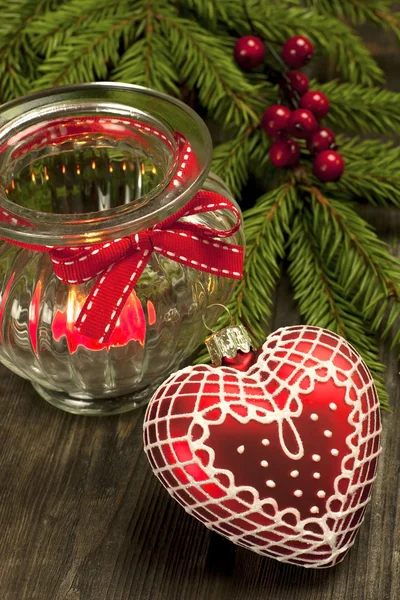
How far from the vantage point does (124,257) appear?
609mm

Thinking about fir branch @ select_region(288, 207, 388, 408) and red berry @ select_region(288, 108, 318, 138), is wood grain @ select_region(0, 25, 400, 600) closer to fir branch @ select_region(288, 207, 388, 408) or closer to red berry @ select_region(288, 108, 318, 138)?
fir branch @ select_region(288, 207, 388, 408)

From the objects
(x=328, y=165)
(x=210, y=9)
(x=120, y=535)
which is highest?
(x=210, y=9)

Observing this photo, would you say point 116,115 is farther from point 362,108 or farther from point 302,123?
point 362,108

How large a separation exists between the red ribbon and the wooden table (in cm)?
13

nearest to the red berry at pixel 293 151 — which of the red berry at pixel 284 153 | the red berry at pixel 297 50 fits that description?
the red berry at pixel 284 153

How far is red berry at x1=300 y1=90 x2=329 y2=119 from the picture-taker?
0.83 m

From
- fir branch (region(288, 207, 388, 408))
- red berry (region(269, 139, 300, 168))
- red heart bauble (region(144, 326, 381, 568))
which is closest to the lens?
red heart bauble (region(144, 326, 381, 568))

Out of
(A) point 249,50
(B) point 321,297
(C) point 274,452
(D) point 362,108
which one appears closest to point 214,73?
(A) point 249,50

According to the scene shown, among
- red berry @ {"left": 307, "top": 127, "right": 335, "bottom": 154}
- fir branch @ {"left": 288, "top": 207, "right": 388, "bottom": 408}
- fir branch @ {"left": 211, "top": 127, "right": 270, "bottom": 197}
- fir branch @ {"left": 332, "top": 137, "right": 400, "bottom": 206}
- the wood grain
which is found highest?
red berry @ {"left": 307, "top": 127, "right": 335, "bottom": 154}

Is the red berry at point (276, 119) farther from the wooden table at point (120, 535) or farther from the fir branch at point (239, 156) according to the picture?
the wooden table at point (120, 535)

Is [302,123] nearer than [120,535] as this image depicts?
No

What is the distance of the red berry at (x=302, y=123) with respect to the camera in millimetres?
805

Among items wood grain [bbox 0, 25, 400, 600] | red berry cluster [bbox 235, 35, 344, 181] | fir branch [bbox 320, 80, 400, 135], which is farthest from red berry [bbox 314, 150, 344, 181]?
wood grain [bbox 0, 25, 400, 600]

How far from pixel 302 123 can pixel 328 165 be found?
0.16 ft
